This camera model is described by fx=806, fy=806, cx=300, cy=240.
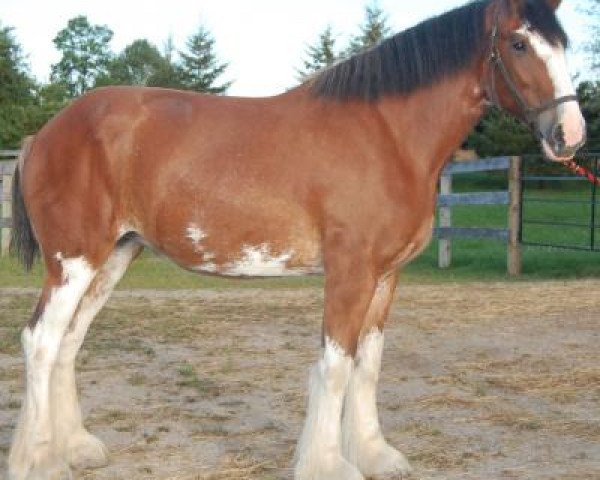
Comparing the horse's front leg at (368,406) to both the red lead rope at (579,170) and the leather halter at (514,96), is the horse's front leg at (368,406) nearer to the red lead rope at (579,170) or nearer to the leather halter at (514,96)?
the leather halter at (514,96)

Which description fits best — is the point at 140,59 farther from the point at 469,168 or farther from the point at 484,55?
the point at 484,55

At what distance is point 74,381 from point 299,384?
188 cm

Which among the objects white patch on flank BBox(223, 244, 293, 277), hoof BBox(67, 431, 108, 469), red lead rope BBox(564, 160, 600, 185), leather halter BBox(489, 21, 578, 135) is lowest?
hoof BBox(67, 431, 108, 469)

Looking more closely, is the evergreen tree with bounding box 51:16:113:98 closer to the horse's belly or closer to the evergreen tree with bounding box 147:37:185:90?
the evergreen tree with bounding box 147:37:185:90

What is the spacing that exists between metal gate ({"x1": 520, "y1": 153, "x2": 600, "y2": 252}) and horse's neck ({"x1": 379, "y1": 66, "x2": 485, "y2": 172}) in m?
5.64

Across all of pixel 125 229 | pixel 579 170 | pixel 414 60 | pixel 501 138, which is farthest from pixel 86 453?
pixel 501 138

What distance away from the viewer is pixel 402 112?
12.4 ft

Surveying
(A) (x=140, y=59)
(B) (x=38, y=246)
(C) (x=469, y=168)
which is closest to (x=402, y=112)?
(B) (x=38, y=246)

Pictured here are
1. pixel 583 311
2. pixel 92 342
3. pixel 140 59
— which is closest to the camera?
pixel 92 342

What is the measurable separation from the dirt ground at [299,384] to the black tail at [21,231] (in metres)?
1.02

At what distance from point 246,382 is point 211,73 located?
45.4 metres

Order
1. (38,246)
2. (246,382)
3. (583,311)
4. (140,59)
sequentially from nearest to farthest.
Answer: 1. (38,246)
2. (246,382)
3. (583,311)
4. (140,59)

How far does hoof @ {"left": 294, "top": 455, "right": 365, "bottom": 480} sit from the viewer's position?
3.52 m

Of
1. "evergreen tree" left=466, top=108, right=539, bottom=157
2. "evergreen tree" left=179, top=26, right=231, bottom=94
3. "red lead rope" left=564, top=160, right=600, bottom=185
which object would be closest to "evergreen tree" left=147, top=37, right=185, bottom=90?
"evergreen tree" left=179, top=26, right=231, bottom=94
